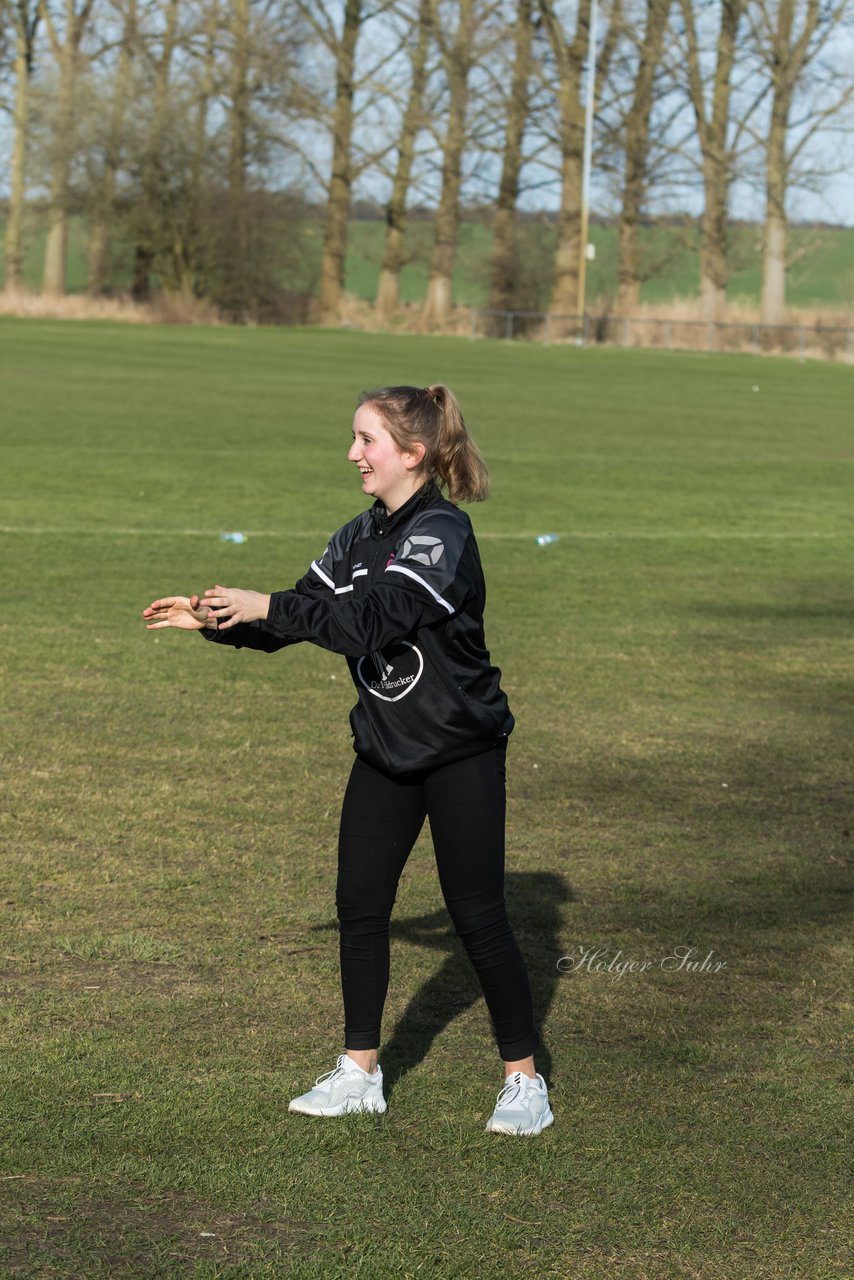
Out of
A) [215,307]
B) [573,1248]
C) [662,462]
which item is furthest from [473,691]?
[215,307]

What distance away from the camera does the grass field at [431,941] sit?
3.67 m

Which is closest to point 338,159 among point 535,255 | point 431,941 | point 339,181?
point 339,181

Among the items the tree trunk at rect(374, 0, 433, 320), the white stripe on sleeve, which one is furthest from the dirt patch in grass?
the tree trunk at rect(374, 0, 433, 320)

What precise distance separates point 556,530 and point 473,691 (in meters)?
11.4

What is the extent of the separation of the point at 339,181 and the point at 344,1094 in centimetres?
6800

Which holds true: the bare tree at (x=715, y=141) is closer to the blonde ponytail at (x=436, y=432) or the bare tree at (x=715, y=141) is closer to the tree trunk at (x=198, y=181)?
the tree trunk at (x=198, y=181)

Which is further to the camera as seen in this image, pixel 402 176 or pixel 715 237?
pixel 402 176

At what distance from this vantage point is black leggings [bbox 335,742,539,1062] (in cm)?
409

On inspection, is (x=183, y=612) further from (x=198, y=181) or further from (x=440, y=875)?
(x=198, y=181)

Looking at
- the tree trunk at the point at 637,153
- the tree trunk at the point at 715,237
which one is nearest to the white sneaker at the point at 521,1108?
the tree trunk at the point at 715,237

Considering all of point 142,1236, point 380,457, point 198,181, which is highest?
point 198,181

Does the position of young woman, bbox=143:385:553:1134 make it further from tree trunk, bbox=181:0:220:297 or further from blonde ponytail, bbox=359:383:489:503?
tree trunk, bbox=181:0:220:297

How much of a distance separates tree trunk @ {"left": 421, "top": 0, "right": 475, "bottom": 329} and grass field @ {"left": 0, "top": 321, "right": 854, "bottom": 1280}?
5580cm

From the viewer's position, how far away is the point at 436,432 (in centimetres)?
412
